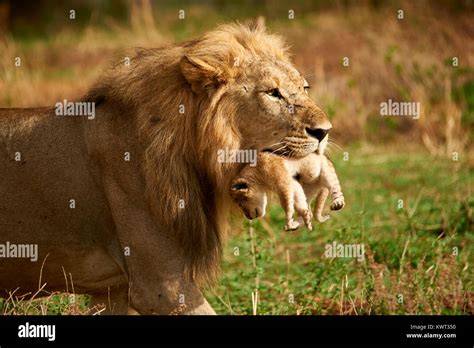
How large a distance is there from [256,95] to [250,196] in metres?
0.54

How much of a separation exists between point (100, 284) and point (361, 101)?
26.9 feet

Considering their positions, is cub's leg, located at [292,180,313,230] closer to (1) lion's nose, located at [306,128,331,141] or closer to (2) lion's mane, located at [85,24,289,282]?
(1) lion's nose, located at [306,128,331,141]

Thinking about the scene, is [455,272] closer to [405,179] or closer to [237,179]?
[237,179]

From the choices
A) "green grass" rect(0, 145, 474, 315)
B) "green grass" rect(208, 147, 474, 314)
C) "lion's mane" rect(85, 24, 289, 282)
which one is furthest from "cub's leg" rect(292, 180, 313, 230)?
"green grass" rect(208, 147, 474, 314)

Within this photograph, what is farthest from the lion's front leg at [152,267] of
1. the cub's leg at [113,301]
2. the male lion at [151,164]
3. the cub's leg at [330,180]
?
the cub's leg at [330,180]

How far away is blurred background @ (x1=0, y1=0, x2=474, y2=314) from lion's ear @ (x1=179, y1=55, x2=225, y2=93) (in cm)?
85

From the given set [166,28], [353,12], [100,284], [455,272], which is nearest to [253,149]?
[100,284]

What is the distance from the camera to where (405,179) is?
10.8 m

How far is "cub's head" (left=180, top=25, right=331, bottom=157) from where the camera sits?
17.5 feet

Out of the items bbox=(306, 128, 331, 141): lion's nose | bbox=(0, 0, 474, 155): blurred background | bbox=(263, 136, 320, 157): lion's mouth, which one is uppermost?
bbox=(0, 0, 474, 155): blurred background

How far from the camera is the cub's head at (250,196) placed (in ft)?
17.5

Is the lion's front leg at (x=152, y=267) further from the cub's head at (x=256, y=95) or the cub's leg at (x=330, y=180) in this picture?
the cub's leg at (x=330, y=180)

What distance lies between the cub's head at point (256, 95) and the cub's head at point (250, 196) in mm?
206

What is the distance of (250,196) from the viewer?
5340mm
